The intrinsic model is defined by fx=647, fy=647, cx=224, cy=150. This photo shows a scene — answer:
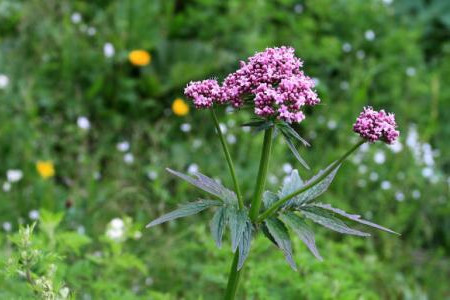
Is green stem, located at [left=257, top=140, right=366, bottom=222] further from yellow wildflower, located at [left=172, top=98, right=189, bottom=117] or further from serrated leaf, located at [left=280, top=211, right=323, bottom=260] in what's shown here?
yellow wildflower, located at [left=172, top=98, right=189, bottom=117]

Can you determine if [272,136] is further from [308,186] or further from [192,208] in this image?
[192,208]

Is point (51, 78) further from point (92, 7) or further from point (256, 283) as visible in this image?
point (256, 283)

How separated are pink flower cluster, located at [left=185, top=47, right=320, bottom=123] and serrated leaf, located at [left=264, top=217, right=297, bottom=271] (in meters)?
0.27

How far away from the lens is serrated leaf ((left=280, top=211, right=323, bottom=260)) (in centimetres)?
148

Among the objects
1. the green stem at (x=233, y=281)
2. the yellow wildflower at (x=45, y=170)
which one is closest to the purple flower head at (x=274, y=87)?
the green stem at (x=233, y=281)

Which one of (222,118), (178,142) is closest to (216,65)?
(222,118)

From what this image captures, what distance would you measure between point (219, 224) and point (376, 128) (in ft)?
1.37

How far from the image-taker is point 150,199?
3691mm

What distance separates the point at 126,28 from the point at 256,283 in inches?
114

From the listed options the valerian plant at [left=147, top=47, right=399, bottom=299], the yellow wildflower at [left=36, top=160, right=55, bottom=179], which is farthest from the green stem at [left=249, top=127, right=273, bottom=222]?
the yellow wildflower at [left=36, top=160, right=55, bottom=179]

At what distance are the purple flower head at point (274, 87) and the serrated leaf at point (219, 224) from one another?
26 cm

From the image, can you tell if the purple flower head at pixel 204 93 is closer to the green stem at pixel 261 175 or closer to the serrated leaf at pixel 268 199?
the green stem at pixel 261 175

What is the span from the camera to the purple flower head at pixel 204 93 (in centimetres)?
150

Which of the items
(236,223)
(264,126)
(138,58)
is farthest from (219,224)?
(138,58)
